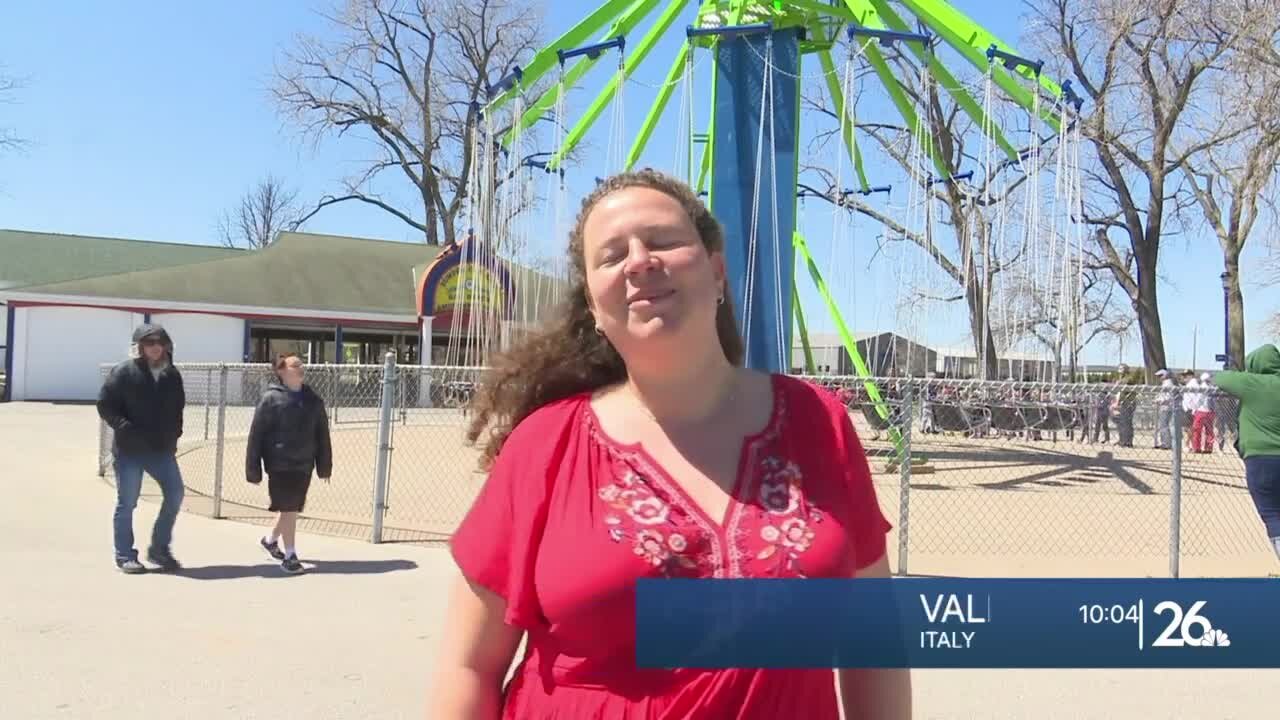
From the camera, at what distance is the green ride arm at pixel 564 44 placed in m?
12.2

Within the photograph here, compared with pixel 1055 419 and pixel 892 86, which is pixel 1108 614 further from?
pixel 1055 419

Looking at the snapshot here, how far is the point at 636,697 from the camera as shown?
55.0 inches

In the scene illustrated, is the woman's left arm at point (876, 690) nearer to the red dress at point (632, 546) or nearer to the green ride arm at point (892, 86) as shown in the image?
the red dress at point (632, 546)

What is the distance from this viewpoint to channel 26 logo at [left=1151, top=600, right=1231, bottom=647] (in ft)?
7.55

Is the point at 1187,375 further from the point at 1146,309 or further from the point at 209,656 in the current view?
the point at 209,656

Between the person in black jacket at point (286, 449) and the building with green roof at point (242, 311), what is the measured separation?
1723cm

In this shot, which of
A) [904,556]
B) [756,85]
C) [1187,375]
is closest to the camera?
[904,556]

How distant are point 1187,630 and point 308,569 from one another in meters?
5.73

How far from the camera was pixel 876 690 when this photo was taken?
4.99 ft

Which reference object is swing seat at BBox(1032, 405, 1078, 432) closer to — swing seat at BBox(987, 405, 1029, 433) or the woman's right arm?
swing seat at BBox(987, 405, 1029, 433)

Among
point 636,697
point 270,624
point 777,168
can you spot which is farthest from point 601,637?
point 777,168

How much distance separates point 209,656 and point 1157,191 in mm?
25773

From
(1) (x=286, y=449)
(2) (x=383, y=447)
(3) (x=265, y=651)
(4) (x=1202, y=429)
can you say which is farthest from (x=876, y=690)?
(4) (x=1202, y=429)

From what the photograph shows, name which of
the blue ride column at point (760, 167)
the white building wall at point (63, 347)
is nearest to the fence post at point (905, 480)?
the blue ride column at point (760, 167)
